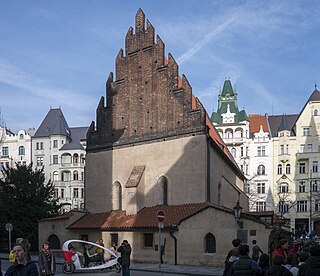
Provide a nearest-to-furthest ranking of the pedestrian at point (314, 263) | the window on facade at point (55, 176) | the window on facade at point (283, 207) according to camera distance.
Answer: the pedestrian at point (314, 263) → the window on facade at point (283, 207) → the window on facade at point (55, 176)

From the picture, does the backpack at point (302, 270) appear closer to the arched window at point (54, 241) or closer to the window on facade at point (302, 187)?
the arched window at point (54, 241)

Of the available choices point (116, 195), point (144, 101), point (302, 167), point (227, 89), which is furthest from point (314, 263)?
point (227, 89)

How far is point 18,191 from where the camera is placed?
38.2 metres

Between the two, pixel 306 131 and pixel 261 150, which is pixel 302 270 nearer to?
pixel 306 131

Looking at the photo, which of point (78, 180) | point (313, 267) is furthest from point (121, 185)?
point (78, 180)

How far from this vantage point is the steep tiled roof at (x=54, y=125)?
2837 inches

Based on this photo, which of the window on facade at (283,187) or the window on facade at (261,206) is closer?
the window on facade at (283,187)

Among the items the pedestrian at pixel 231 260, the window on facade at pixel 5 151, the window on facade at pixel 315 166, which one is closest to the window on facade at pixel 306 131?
the window on facade at pixel 315 166

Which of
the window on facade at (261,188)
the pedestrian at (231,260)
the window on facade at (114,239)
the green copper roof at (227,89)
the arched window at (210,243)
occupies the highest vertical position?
the green copper roof at (227,89)

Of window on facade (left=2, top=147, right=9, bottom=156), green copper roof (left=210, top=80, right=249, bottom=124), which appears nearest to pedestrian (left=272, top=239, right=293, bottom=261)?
green copper roof (left=210, top=80, right=249, bottom=124)

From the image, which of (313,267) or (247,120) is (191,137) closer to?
(313,267)

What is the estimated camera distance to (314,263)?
24.9 ft

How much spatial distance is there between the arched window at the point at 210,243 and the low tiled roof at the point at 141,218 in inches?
56.5

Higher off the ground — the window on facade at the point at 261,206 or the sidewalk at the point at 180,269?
the sidewalk at the point at 180,269
